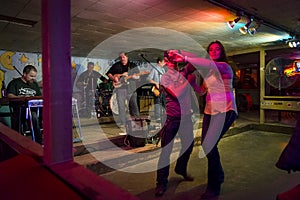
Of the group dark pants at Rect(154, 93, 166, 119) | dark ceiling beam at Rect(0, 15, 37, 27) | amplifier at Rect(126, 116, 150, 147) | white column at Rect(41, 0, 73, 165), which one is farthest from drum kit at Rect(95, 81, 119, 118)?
white column at Rect(41, 0, 73, 165)

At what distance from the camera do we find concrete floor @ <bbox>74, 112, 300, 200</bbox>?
2535 mm

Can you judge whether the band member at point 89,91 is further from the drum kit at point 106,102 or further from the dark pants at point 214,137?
the dark pants at point 214,137

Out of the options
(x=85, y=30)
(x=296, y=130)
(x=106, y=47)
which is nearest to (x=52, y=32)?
(x=296, y=130)

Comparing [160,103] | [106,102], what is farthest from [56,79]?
[106,102]

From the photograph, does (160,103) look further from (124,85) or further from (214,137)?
(214,137)

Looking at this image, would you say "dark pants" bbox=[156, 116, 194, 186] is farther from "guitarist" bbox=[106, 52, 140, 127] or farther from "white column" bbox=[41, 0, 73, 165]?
"guitarist" bbox=[106, 52, 140, 127]

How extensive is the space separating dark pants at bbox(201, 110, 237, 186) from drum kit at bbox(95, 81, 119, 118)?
4435 millimetres

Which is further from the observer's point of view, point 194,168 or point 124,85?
point 124,85

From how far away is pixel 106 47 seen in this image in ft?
22.4

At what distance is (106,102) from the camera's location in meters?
6.92

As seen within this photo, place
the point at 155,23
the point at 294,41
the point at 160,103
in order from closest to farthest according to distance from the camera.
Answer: the point at 155,23, the point at 160,103, the point at 294,41

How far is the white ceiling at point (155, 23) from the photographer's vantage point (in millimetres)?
3408

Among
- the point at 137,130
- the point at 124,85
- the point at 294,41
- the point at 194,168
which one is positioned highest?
the point at 294,41

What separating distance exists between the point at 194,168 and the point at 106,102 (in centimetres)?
417
